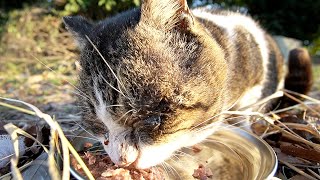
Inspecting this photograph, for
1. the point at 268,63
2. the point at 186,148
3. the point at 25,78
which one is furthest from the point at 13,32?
the point at 186,148

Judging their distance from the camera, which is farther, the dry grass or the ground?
the ground

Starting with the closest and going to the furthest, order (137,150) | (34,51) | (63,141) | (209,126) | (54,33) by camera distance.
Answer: (63,141), (137,150), (209,126), (34,51), (54,33)

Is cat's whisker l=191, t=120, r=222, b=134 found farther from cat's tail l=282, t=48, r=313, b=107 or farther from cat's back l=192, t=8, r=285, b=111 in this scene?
cat's tail l=282, t=48, r=313, b=107

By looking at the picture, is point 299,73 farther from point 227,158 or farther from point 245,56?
point 227,158

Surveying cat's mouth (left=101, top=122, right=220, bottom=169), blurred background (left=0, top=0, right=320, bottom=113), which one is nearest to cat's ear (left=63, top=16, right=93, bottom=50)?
cat's mouth (left=101, top=122, right=220, bottom=169)

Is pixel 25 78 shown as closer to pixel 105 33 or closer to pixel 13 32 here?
pixel 13 32

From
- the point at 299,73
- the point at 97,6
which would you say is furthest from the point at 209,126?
the point at 97,6
